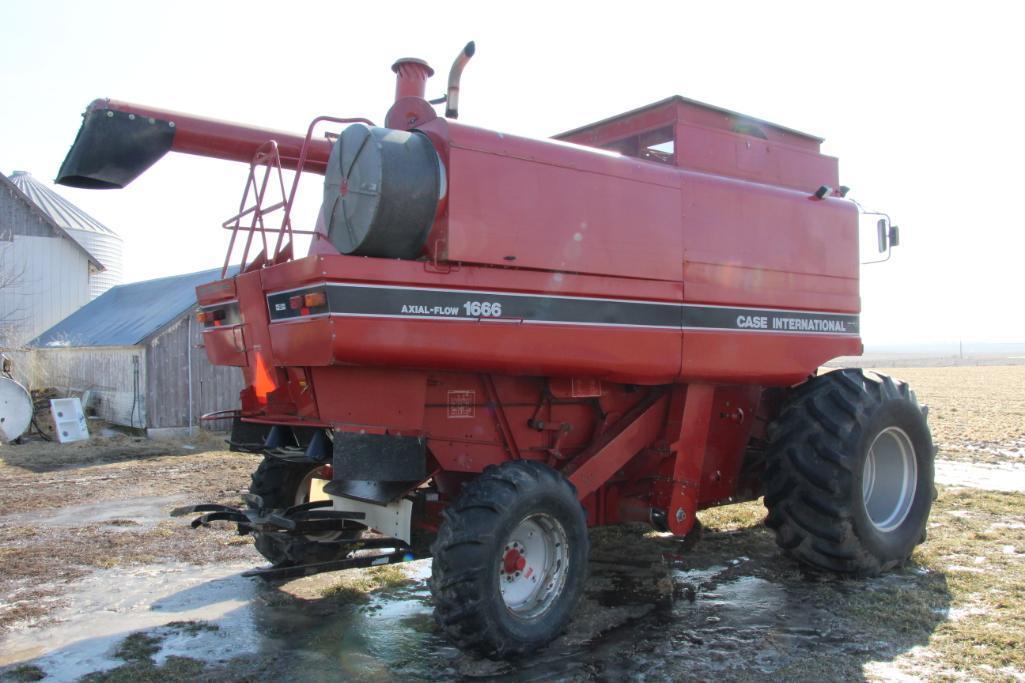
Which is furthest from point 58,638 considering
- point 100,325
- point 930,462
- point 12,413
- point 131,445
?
point 100,325

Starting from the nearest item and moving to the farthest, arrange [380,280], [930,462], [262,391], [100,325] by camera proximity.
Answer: [380,280] → [262,391] → [930,462] → [100,325]

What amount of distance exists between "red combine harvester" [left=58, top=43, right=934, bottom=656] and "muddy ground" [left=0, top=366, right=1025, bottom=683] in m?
0.36

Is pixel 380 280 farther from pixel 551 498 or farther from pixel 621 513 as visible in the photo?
pixel 621 513

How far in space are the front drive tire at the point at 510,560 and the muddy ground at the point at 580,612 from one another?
222 millimetres

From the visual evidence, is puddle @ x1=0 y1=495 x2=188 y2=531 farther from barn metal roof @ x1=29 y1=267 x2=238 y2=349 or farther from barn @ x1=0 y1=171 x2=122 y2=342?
barn @ x1=0 y1=171 x2=122 y2=342

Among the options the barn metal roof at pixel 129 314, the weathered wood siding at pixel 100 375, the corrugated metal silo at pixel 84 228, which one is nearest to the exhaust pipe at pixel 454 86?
the barn metal roof at pixel 129 314

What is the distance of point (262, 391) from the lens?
550 centimetres

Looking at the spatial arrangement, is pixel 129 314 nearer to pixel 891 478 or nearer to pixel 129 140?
pixel 129 140

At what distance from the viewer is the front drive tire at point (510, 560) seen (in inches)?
181

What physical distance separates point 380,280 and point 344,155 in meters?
1.01

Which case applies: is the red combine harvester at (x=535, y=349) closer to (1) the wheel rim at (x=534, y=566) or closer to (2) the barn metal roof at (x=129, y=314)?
(1) the wheel rim at (x=534, y=566)

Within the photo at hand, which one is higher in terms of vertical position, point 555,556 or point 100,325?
point 100,325

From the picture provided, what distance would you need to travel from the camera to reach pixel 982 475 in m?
11.0

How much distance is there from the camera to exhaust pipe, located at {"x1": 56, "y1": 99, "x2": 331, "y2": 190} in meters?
5.11
